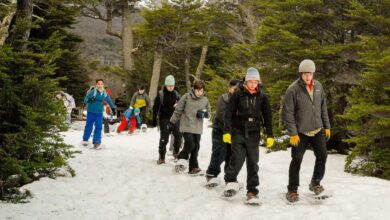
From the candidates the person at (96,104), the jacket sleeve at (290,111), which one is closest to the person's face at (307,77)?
the jacket sleeve at (290,111)

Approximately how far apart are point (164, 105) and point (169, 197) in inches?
121

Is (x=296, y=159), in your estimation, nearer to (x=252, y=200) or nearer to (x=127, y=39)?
(x=252, y=200)

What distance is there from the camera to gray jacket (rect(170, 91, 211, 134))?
329 inches

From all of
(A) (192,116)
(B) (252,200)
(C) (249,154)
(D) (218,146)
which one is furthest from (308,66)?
(A) (192,116)

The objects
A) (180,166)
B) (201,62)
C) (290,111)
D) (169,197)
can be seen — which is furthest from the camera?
(201,62)

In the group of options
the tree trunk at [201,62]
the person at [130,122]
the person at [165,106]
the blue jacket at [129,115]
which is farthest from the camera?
the tree trunk at [201,62]

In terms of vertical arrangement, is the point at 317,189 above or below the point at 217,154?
below

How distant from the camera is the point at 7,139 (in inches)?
237

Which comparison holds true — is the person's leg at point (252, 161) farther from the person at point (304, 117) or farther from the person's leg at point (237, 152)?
the person at point (304, 117)

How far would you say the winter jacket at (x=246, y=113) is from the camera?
6.25 metres

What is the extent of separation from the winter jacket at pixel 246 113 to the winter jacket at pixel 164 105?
327 centimetres

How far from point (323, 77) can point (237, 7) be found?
17.2 m

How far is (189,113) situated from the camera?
A: 839 cm

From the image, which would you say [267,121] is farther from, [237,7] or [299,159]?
[237,7]
